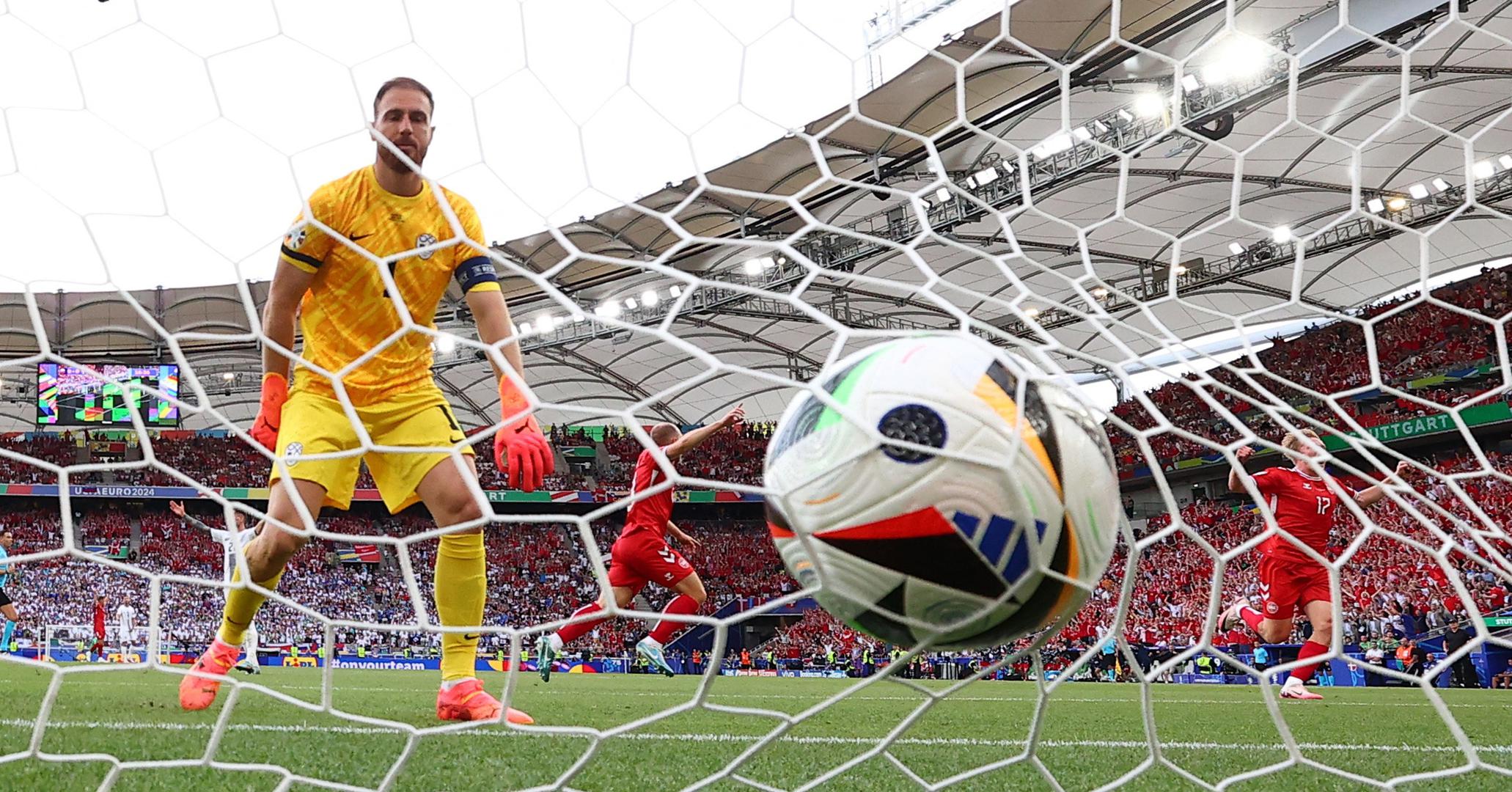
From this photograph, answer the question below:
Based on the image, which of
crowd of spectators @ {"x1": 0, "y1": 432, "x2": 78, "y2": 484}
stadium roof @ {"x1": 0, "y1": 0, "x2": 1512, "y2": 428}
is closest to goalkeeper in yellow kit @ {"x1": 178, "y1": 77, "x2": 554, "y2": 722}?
stadium roof @ {"x1": 0, "y1": 0, "x2": 1512, "y2": 428}

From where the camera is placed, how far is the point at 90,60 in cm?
242

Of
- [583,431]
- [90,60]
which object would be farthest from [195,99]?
[583,431]

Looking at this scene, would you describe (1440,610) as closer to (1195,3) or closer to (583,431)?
(1195,3)

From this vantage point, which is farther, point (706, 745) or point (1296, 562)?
point (1296, 562)

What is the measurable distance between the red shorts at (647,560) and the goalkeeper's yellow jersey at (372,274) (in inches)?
113

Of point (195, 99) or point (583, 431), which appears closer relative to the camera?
point (195, 99)

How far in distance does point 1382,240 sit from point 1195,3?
10561 mm

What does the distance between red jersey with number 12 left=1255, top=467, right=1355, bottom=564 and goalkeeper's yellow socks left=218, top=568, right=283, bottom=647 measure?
4738 mm

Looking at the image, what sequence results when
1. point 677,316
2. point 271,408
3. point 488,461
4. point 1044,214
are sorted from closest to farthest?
1. point 271,408
2. point 1044,214
3. point 677,316
4. point 488,461

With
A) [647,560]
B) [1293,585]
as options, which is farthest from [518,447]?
[1293,585]

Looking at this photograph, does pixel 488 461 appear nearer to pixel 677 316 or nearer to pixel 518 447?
pixel 677 316

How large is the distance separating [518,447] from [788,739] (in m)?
1.35

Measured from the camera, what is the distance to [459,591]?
3102mm

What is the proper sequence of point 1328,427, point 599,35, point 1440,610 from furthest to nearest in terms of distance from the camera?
point 1440,610, point 599,35, point 1328,427
